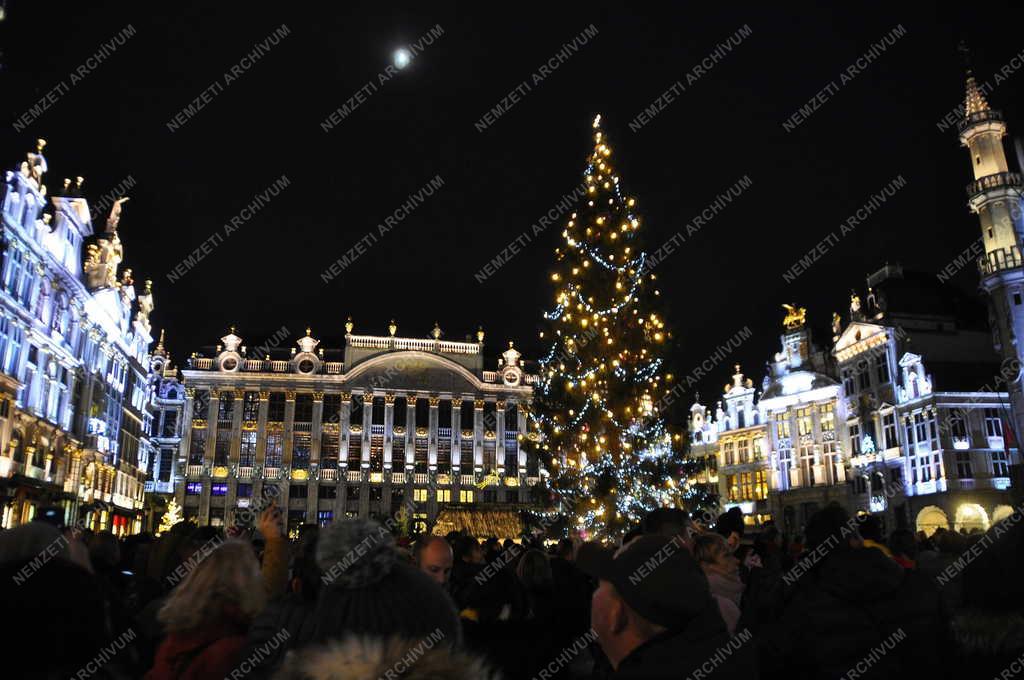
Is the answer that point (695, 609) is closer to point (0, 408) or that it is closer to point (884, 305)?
point (0, 408)

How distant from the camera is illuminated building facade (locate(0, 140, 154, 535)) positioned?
112 feet

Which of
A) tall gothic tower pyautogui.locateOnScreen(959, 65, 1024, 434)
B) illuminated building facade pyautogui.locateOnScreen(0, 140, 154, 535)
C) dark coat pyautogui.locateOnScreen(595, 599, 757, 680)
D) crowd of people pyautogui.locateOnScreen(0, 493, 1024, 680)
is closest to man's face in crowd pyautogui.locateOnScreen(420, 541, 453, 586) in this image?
crowd of people pyautogui.locateOnScreen(0, 493, 1024, 680)

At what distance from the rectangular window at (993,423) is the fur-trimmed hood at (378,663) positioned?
1788 inches

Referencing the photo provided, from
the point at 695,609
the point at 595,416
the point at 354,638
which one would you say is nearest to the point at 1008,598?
the point at 695,609

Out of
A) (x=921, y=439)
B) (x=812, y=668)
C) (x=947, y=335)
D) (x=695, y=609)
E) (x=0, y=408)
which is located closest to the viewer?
(x=695, y=609)

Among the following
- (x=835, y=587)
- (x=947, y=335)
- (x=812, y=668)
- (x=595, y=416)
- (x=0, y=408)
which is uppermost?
(x=947, y=335)

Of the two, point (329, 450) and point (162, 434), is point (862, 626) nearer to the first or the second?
point (329, 450)

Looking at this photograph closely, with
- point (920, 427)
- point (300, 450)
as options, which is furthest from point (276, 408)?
point (920, 427)

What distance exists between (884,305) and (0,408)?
157 ft

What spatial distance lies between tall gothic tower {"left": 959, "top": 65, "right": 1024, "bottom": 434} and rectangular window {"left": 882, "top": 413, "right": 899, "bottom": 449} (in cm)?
550

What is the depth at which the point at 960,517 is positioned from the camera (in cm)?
3819

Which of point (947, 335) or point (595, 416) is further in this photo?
point (947, 335)

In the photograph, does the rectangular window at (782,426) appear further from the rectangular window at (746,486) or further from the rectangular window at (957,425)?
the rectangular window at (957,425)

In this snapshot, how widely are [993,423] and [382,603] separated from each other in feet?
151
